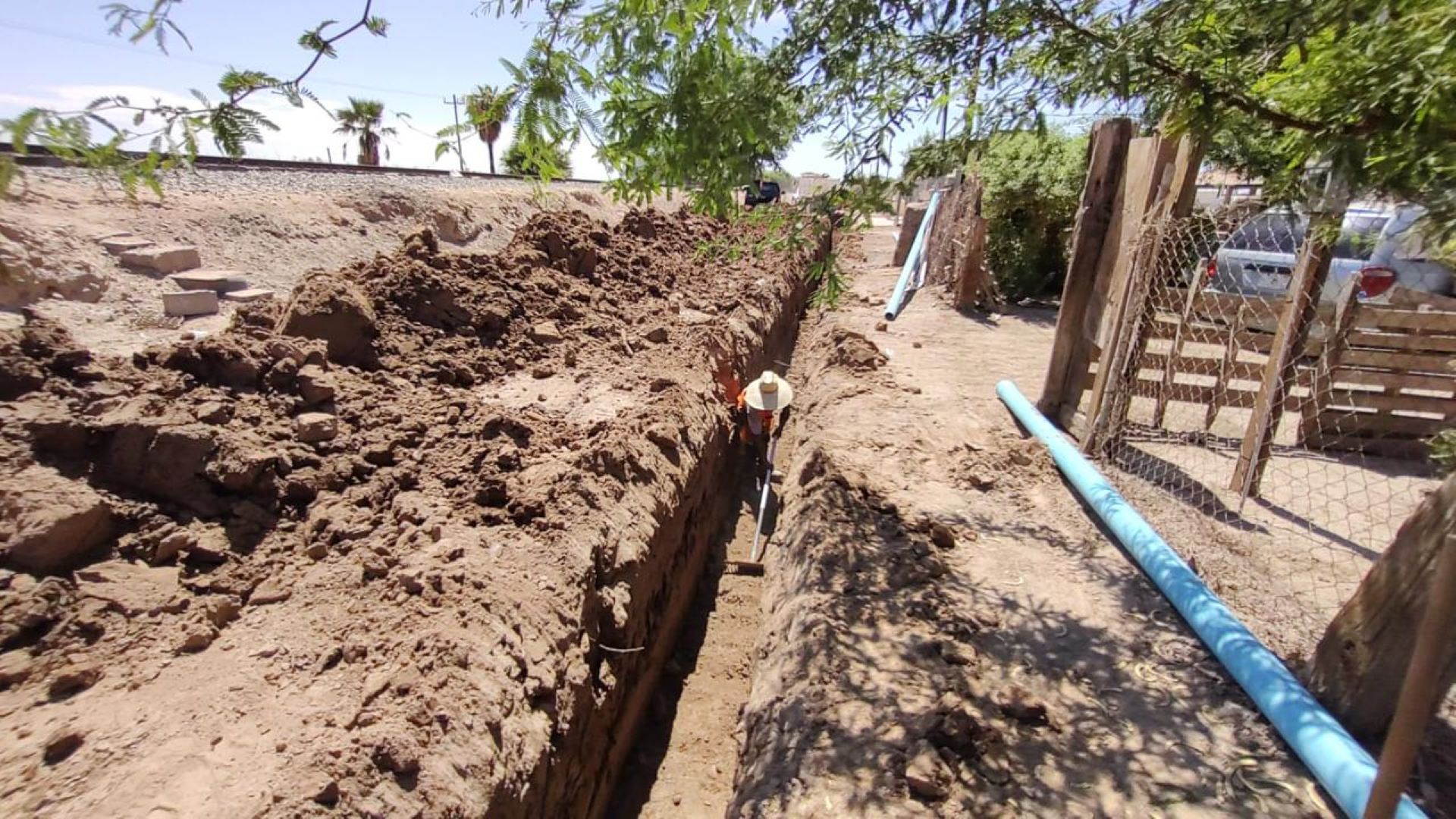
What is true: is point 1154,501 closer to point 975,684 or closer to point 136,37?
point 975,684

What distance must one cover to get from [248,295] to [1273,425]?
29.4 ft

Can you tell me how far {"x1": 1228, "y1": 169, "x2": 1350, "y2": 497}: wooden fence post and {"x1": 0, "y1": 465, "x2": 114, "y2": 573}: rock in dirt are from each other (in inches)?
239

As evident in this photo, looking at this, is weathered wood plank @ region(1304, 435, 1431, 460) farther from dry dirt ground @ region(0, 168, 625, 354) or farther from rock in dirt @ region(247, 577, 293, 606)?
rock in dirt @ region(247, 577, 293, 606)

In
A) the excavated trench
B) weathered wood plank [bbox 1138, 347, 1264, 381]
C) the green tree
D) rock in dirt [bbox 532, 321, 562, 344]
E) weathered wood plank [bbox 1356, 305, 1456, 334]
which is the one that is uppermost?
the green tree

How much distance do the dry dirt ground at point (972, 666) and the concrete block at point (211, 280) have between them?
6.14 metres

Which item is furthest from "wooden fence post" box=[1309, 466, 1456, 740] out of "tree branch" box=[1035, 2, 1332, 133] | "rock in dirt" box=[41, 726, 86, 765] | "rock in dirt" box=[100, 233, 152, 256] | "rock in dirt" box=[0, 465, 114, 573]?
"rock in dirt" box=[100, 233, 152, 256]

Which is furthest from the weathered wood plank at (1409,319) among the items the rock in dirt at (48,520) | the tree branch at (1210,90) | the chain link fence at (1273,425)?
the rock in dirt at (48,520)

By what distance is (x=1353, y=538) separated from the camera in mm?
4637

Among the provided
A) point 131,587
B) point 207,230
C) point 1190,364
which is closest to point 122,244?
point 207,230

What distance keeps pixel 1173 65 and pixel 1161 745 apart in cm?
261

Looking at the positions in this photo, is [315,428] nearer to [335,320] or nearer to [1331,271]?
[335,320]

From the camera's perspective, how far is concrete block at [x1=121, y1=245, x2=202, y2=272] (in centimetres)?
703

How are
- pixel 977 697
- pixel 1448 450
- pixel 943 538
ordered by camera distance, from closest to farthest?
pixel 1448 450
pixel 977 697
pixel 943 538

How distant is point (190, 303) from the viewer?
6621mm
